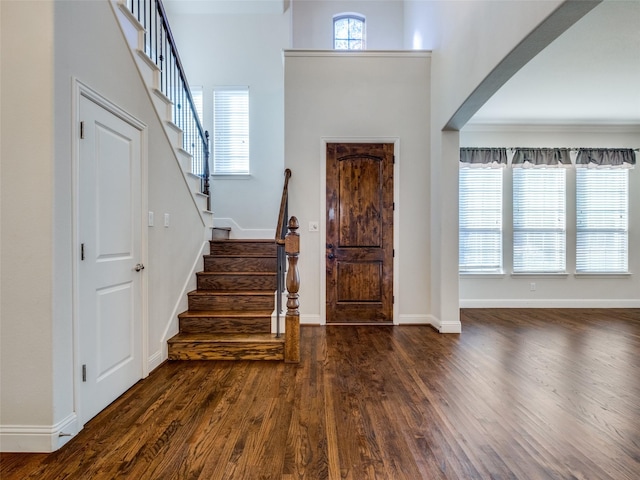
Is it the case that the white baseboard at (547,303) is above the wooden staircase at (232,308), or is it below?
below

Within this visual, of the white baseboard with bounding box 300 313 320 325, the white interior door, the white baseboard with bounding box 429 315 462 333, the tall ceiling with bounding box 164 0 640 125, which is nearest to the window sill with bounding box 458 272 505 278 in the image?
the white baseboard with bounding box 429 315 462 333

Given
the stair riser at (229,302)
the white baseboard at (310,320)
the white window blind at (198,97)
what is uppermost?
the white window blind at (198,97)

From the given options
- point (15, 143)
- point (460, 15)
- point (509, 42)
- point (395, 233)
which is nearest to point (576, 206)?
point (395, 233)

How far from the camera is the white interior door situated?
6.30 ft

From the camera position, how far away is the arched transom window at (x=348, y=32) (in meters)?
5.79

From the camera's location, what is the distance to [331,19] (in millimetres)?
5723

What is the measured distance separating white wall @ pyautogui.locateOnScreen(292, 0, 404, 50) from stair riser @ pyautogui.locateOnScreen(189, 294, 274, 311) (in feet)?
15.3

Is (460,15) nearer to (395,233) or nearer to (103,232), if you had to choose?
(395,233)

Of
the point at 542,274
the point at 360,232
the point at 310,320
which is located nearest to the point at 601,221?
the point at 542,274

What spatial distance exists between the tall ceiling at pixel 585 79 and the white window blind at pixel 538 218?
90 cm

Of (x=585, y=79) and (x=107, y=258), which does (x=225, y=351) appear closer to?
(x=107, y=258)

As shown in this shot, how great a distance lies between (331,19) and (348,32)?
365 mm

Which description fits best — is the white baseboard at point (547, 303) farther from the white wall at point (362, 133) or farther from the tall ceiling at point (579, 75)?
the tall ceiling at point (579, 75)

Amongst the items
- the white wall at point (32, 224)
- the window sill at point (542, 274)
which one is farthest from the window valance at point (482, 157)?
the white wall at point (32, 224)
